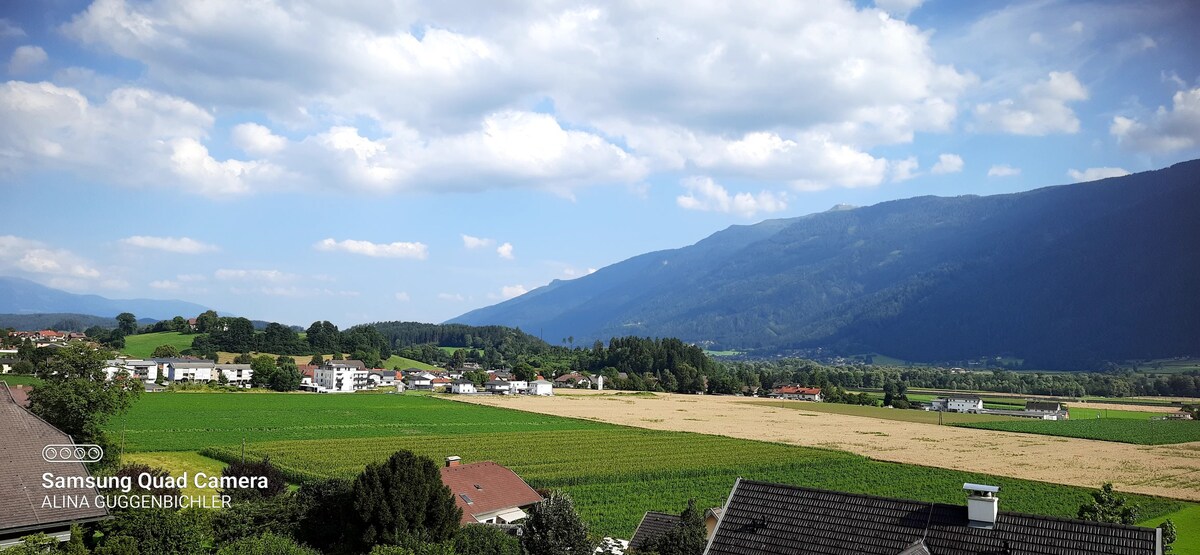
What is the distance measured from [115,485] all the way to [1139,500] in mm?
47901

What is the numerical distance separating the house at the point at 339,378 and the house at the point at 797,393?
80.4m

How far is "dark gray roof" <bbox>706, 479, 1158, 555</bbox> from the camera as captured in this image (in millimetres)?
14336

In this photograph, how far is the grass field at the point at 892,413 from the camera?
A: 102 metres

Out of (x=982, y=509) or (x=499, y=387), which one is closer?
(x=982, y=509)

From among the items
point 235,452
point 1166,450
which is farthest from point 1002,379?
point 235,452

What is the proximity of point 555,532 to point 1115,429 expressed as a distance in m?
90.9

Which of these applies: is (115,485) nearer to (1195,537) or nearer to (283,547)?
(283,547)

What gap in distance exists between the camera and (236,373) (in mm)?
123812

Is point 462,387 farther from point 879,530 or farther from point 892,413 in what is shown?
point 879,530

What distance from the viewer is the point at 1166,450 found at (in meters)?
68.3

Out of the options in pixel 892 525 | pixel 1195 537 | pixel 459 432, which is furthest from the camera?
pixel 459 432

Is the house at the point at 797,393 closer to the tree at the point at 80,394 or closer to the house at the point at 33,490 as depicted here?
the tree at the point at 80,394

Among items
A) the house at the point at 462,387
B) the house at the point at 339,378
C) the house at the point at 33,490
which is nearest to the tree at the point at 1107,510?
the house at the point at 33,490

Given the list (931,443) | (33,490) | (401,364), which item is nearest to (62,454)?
(33,490)
